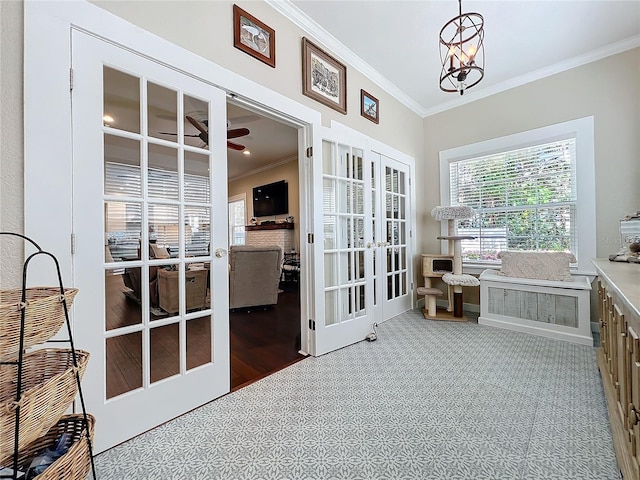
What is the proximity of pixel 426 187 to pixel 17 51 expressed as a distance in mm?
4066

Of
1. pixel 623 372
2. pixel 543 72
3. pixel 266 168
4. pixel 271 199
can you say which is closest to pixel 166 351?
pixel 623 372

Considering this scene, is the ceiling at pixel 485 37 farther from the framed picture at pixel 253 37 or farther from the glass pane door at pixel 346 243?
the glass pane door at pixel 346 243

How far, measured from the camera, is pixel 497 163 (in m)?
3.49

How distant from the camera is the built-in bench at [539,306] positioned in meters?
2.55

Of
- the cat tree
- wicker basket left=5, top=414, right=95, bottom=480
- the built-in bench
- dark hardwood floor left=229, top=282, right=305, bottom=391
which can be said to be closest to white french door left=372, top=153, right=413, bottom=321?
the cat tree

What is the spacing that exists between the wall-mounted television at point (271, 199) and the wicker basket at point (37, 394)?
5.24 meters

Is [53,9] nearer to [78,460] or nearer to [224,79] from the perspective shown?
[224,79]

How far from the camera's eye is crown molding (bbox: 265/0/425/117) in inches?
85.5

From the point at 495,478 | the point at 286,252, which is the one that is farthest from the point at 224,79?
the point at 286,252

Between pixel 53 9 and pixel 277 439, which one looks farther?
pixel 277 439

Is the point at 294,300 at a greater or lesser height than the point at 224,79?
lesser

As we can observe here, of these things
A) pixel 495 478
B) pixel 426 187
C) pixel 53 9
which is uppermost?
pixel 53 9

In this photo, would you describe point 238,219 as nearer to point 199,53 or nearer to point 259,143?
point 259,143

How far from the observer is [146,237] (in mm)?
1513
